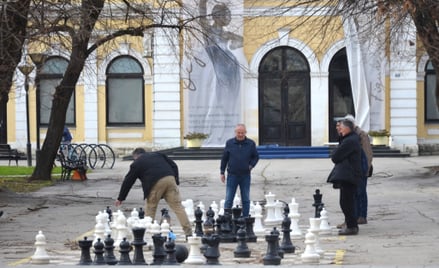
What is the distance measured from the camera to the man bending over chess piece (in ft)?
44.8

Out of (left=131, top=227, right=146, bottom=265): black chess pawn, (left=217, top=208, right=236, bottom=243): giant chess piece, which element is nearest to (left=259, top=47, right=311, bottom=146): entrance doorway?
(left=217, top=208, right=236, bottom=243): giant chess piece

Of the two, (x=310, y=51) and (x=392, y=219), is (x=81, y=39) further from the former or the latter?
(x=310, y=51)

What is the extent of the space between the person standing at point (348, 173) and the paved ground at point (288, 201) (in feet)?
1.01

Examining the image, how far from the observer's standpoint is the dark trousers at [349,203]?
14453 mm

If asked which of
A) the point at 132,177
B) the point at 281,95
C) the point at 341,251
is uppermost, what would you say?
the point at 281,95

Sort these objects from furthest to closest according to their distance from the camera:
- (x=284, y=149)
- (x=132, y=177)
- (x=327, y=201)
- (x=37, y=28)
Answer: (x=284, y=149)
(x=327, y=201)
(x=37, y=28)
(x=132, y=177)

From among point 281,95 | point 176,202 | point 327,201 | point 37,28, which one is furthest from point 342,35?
point 176,202

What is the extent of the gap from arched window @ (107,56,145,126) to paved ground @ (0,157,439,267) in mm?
5941

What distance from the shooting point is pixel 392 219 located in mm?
16688

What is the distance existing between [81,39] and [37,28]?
244 centimetres

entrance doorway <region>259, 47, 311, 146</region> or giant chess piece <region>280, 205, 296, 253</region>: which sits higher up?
entrance doorway <region>259, 47, 311, 146</region>

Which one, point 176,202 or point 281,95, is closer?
point 176,202

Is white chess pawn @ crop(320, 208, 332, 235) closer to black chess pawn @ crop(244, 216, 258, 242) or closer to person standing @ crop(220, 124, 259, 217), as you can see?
black chess pawn @ crop(244, 216, 258, 242)

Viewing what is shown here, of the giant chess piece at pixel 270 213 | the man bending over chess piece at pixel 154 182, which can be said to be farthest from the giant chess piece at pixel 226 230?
the giant chess piece at pixel 270 213
